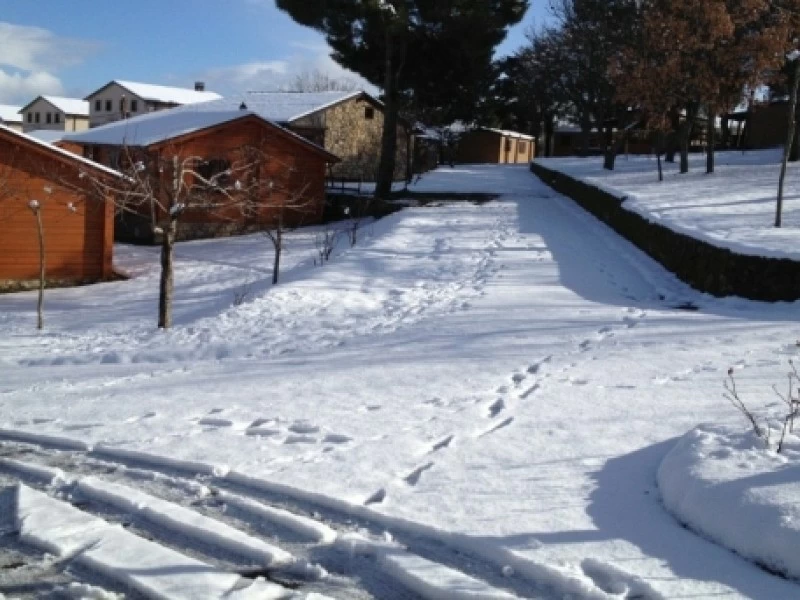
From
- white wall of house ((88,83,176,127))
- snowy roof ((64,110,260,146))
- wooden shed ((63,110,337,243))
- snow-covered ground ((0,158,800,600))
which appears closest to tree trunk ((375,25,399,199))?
wooden shed ((63,110,337,243))

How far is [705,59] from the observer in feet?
85.7

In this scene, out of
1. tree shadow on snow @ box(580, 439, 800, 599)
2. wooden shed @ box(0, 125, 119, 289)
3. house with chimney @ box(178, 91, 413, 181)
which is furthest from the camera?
house with chimney @ box(178, 91, 413, 181)

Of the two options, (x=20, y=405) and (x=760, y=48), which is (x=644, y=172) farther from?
(x=20, y=405)

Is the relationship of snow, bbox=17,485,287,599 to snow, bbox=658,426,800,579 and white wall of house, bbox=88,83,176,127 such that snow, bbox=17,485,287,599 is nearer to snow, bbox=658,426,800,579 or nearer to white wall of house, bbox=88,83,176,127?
snow, bbox=658,426,800,579

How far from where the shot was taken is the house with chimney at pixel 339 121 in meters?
41.2

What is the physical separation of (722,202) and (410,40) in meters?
15.2

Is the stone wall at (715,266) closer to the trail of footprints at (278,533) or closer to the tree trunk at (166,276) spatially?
the trail of footprints at (278,533)

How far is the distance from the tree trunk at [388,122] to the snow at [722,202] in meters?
7.67

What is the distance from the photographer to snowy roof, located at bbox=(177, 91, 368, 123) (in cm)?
Answer: 4003

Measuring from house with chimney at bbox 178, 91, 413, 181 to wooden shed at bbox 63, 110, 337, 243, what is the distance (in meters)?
6.63

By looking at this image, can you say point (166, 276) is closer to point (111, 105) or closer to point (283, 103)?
point (283, 103)

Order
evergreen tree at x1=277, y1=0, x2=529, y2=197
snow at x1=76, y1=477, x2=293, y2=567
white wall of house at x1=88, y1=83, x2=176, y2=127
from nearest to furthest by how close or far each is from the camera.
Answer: snow at x1=76, y1=477, x2=293, y2=567, evergreen tree at x1=277, y1=0, x2=529, y2=197, white wall of house at x1=88, y1=83, x2=176, y2=127

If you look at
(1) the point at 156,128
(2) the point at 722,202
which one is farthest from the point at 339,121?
(2) the point at 722,202

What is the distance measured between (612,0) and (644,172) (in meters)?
7.83
